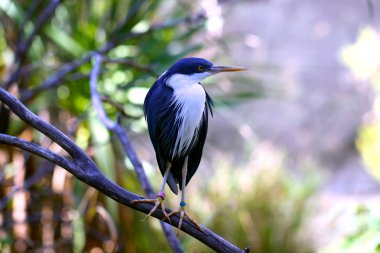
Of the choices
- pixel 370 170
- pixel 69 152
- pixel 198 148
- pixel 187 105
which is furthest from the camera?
pixel 370 170

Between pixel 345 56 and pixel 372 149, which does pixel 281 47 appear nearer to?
pixel 345 56

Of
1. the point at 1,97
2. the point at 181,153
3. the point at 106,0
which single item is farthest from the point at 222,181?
the point at 1,97

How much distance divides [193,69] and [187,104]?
4.6 inches

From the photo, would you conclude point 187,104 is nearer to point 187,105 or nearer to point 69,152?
point 187,105

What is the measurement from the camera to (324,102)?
7719 mm

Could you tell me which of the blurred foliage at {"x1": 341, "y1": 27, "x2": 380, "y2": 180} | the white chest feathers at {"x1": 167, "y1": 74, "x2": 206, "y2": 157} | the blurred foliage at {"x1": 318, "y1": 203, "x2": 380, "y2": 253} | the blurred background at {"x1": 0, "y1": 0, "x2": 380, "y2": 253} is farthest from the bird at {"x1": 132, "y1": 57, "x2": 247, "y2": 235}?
the blurred foliage at {"x1": 341, "y1": 27, "x2": 380, "y2": 180}

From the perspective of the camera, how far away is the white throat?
1.38 metres

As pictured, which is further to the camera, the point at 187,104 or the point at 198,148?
the point at 198,148

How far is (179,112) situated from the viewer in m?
1.40

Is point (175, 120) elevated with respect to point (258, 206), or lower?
lower

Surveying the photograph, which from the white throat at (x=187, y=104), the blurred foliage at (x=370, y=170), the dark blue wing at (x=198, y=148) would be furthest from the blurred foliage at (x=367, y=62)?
the white throat at (x=187, y=104)

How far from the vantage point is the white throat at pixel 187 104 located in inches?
54.4

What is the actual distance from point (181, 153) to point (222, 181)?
2687mm

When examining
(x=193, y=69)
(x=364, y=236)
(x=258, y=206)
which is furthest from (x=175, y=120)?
(x=258, y=206)
